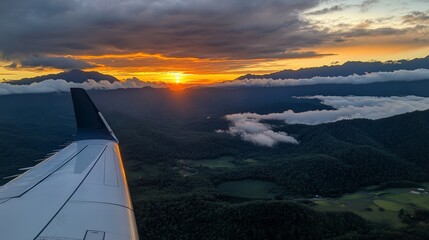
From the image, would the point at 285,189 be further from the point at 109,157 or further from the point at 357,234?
the point at 109,157

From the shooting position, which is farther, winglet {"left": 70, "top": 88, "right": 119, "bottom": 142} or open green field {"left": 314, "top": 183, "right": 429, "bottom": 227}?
open green field {"left": 314, "top": 183, "right": 429, "bottom": 227}

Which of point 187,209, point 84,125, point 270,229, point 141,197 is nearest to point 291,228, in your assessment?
point 270,229

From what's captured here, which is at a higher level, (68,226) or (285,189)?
(68,226)

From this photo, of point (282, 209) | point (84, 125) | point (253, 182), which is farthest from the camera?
point (253, 182)

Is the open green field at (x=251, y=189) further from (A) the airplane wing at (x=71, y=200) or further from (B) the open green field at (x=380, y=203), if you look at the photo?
(A) the airplane wing at (x=71, y=200)

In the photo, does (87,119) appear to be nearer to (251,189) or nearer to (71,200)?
(71,200)

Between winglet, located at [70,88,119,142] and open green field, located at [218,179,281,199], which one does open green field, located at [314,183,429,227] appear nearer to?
open green field, located at [218,179,281,199]

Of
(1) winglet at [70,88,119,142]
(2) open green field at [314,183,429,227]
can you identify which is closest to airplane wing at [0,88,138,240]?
(1) winglet at [70,88,119,142]
